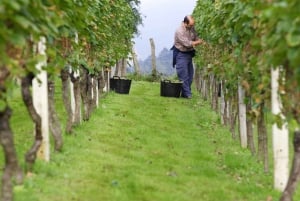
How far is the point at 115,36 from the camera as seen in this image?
15.5 metres

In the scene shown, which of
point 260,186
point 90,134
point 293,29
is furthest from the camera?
point 90,134

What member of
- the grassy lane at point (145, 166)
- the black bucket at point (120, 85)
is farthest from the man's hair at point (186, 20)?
the grassy lane at point (145, 166)

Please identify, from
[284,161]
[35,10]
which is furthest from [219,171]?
[35,10]

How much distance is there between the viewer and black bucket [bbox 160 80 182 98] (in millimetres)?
18230

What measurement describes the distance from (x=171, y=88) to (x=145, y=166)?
34.5 ft

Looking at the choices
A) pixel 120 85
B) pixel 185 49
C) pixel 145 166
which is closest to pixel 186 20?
pixel 185 49

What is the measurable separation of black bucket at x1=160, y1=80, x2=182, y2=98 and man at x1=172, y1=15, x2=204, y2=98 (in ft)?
0.66

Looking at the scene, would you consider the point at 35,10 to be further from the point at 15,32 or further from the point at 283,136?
the point at 283,136

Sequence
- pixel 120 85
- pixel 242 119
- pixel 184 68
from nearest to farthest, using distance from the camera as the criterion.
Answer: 1. pixel 242 119
2. pixel 184 68
3. pixel 120 85

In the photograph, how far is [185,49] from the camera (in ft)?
58.3

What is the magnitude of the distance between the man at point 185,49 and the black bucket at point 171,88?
0.20 metres

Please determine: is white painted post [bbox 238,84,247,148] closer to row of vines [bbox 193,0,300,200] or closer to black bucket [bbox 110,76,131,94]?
row of vines [bbox 193,0,300,200]

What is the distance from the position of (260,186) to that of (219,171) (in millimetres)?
994

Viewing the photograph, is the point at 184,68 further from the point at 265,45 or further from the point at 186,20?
the point at 265,45
